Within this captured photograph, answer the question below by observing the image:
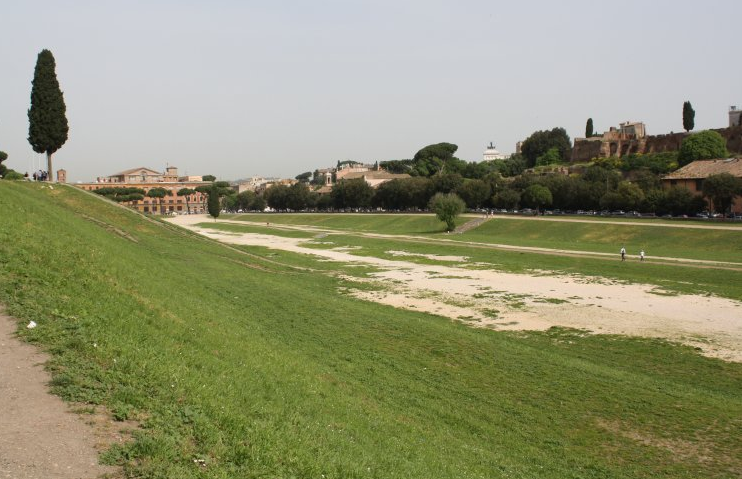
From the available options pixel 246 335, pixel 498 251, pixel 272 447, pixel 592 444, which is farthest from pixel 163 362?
pixel 498 251

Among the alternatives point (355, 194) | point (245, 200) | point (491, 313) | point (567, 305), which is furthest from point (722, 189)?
point (245, 200)

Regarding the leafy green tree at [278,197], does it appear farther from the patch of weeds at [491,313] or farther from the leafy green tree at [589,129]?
the patch of weeds at [491,313]

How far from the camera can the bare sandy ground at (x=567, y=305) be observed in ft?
69.4

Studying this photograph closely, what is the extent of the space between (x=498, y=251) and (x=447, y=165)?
371ft

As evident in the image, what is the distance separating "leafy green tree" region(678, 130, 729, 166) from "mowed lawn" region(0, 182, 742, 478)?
83.9m

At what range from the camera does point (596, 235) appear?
61.5 meters

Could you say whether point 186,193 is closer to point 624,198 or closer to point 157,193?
point 157,193

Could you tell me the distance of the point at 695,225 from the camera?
58375 millimetres

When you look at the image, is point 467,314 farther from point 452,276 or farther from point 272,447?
point 272,447

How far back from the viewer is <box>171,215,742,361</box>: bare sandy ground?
2114 cm

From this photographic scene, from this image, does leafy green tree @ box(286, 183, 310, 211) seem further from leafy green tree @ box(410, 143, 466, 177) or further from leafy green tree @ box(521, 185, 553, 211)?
leafy green tree @ box(521, 185, 553, 211)

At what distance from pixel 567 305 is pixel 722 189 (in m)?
48.9

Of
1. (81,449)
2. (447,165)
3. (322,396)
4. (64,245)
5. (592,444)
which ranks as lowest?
(592,444)

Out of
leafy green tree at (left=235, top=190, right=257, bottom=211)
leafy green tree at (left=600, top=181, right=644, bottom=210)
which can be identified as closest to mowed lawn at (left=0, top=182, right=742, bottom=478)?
leafy green tree at (left=600, top=181, right=644, bottom=210)
